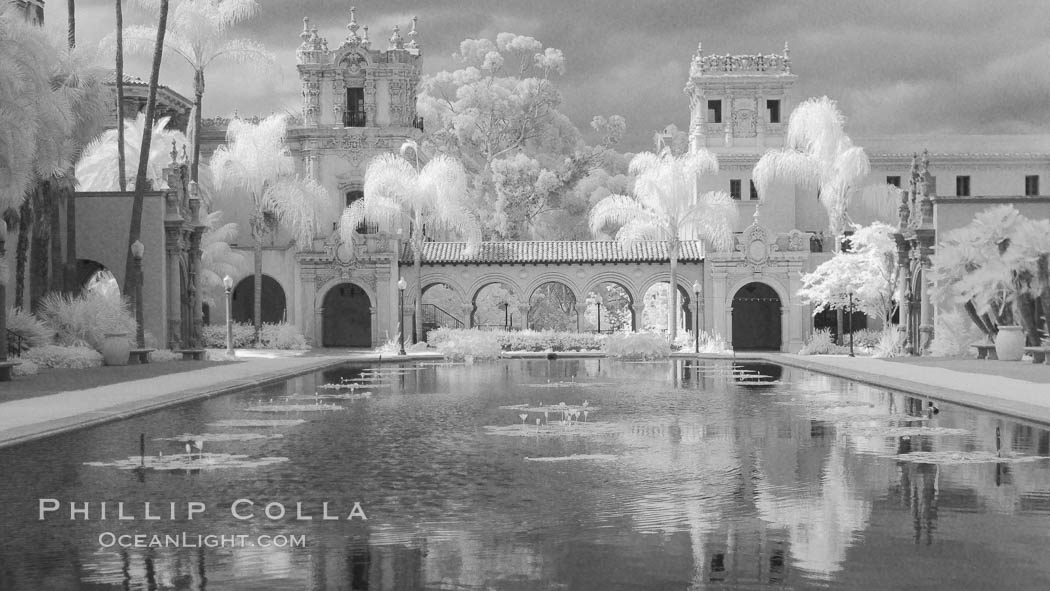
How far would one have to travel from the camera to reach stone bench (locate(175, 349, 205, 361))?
34656 millimetres

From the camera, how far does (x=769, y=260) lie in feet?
156

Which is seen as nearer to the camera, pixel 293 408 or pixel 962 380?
pixel 293 408

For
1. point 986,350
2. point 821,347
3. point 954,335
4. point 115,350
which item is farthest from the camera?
point 821,347

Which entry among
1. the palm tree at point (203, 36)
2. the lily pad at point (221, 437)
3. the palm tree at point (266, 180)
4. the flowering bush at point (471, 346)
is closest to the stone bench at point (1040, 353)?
the flowering bush at point (471, 346)

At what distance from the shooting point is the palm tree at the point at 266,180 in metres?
46.2

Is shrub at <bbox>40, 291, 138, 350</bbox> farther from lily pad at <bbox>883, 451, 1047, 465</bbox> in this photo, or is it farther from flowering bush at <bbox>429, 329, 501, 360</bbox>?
lily pad at <bbox>883, 451, 1047, 465</bbox>

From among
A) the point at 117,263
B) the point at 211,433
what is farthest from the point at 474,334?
the point at 211,433

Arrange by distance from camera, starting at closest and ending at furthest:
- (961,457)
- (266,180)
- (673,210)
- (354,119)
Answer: (961,457)
(673,210)
(266,180)
(354,119)

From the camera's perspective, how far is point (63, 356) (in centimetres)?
2962

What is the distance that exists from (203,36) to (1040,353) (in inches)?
1133

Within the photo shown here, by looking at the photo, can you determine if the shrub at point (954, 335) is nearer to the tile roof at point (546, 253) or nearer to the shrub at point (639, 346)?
the shrub at point (639, 346)

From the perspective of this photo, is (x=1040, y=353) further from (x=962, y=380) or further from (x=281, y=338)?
(x=281, y=338)

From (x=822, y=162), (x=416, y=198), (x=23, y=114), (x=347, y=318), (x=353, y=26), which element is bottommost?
(x=347, y=318)

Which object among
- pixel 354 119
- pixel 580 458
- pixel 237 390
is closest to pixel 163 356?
pixel 237 390
